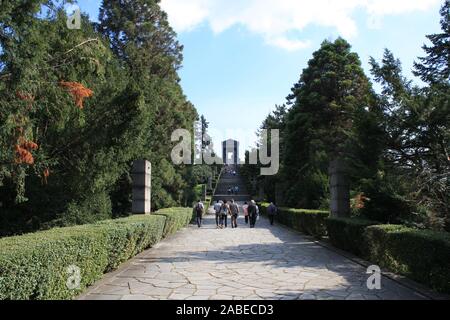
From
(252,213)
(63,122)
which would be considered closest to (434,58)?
(252,213)

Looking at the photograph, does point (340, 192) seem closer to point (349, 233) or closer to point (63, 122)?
point (349, 233)

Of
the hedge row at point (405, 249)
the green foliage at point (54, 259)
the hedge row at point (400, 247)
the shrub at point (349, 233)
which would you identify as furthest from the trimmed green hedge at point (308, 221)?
the green foliage at point (54, 259)

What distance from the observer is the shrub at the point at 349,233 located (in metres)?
11.7

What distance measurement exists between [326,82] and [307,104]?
5.73 ft

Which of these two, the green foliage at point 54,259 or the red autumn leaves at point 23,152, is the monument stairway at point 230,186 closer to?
the red autumn leaves at point 23,152

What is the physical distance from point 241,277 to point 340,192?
7.38 m

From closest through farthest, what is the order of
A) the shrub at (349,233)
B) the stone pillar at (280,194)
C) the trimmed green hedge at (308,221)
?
the shrub at (349,233)
the trimmed green hedge at (308,221)
the stone pillar at (280,194)

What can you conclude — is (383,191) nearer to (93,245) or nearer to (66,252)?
(93,245)

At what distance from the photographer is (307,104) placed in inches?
1086

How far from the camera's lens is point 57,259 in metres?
6.37

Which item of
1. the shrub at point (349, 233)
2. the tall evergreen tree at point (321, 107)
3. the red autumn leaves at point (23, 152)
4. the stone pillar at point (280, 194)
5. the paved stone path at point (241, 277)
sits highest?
the tall evergreen tree at point (321, 107)

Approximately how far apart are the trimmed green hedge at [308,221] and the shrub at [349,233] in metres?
1.26
